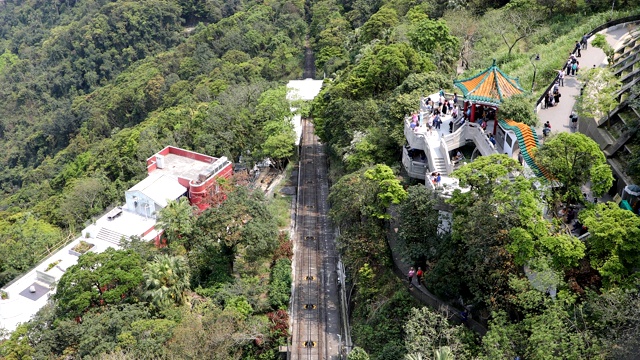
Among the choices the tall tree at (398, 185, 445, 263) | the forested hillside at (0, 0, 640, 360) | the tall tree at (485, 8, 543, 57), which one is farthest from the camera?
the tall tree at (485, 8, 543, 57)

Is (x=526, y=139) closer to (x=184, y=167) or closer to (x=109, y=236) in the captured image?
(x=184, y=167)

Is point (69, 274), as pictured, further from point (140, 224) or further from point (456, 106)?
point (456, 106)

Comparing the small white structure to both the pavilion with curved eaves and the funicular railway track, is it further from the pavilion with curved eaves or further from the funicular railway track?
the pavilion with curved eaves

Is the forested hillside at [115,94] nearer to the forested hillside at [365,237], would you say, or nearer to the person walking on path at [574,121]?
the forested hillside at [365,237]

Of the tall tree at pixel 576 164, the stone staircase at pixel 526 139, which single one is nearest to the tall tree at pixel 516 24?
the stone staircase at pixel 526 139

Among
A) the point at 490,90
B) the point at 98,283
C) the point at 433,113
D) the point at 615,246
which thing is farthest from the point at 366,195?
the point at 98,283

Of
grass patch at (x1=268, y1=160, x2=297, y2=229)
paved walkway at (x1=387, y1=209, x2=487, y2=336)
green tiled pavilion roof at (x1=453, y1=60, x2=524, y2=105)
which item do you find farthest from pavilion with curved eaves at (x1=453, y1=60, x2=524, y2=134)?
grass patch at (x1=268, y1=160, x2=297, y2=229)

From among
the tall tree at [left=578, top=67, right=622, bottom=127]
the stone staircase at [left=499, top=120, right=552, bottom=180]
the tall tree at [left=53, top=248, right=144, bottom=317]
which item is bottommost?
the tall tree at [left=53, top=248, right=144, bottom=317]
